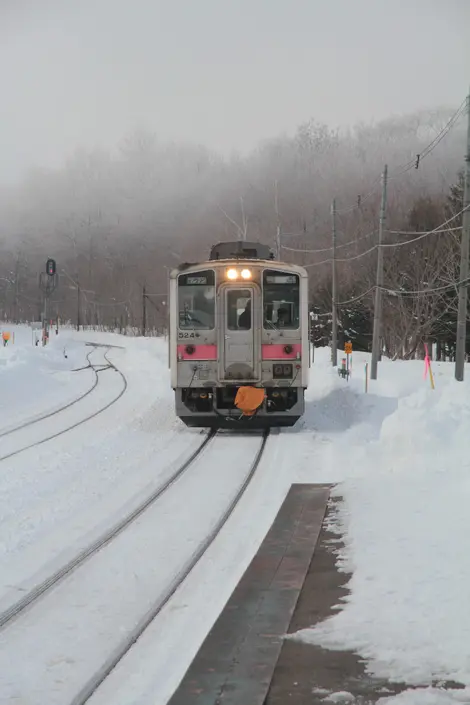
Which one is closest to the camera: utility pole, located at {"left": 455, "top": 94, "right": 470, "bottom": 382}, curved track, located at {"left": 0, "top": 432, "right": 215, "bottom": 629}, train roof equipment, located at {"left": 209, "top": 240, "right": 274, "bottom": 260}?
curved track, located at {"left": 0, "top": 432, "right": 215, "bottom": 629}

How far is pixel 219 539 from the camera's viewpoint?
793 centimetres

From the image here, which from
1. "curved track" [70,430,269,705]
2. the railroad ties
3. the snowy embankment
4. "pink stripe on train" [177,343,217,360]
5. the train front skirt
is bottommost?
"curved track" [70,430,269,705]

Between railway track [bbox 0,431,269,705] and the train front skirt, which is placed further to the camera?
the train front skirt

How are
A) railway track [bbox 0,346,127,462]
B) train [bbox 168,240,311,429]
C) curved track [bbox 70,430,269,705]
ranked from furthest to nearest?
train [bbox 168,240,311,429] → railway track [bbox 0,346,127,462] → curved track [bbox 70,430,269,705]

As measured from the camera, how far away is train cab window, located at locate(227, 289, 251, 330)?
16.4 m

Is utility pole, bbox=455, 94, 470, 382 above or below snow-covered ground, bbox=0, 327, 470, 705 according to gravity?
above

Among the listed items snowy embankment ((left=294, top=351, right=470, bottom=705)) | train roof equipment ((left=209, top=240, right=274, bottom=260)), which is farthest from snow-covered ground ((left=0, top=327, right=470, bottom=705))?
train roof equipment ((left=209, top=240, right=274, bottom=260))

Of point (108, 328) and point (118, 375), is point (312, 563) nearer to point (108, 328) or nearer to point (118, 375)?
point (118, 375)

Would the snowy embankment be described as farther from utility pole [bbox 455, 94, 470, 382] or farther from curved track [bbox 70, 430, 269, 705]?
utility pole [bbox 455, 94, 470, 382]

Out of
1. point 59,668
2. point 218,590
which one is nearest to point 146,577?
point 218,590

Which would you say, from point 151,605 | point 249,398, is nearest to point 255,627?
point 151,605

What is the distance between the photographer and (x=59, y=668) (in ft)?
16.0

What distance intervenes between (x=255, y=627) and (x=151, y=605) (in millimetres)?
1088

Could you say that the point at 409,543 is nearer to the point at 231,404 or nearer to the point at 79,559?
the point at 79,559
